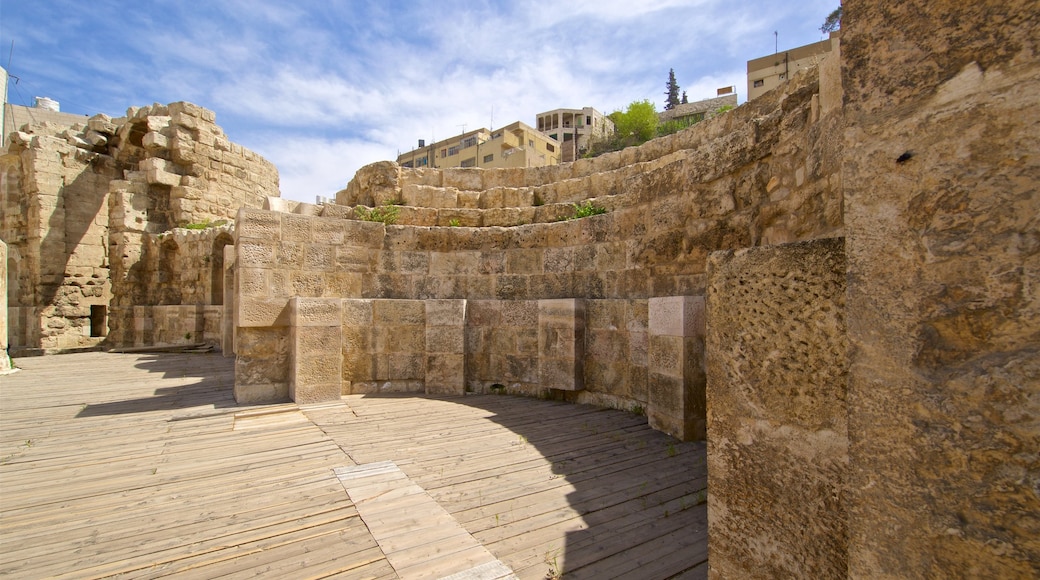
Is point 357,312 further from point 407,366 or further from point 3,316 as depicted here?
point 3,316

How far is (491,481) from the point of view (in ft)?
10.4

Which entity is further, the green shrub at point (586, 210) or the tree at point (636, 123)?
the tree at point (636, 123)

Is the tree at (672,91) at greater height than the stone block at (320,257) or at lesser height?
greater

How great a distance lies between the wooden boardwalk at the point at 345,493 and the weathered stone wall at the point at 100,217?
9237 mm

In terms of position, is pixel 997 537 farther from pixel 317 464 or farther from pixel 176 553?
pixel 317 464

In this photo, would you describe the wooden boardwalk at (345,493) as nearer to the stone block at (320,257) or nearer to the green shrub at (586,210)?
the stone block at (320,257)

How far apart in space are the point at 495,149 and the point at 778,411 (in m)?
42.7

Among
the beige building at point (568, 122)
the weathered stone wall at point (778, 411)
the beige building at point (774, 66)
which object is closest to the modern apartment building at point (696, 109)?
the beige building at point (774, 66)

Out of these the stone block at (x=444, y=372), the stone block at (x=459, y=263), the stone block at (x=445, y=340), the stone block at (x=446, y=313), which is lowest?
the stone block at (x=444, y=372)

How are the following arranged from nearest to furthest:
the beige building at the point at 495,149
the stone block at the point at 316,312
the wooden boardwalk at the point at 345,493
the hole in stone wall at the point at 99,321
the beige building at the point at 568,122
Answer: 1. the wooden boardwalk at the point at 345,493
2. the stone block at the point at 316,312
3. the hole in stone wall at the point at 99,321
4. the beige building at the point at 495,149
5. the beige building at the point at 568,122

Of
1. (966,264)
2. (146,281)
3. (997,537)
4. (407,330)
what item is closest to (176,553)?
(997,537)

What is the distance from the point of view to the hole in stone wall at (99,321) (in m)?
13.5

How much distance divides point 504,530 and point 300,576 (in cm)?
101

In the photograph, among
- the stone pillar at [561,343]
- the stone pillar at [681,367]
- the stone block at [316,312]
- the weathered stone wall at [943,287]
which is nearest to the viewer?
the weathered stone wall at [943,287]
